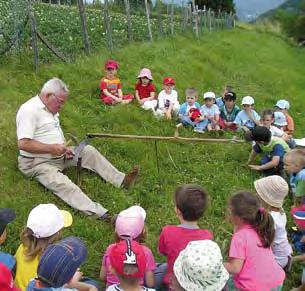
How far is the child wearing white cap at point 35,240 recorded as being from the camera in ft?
10.9

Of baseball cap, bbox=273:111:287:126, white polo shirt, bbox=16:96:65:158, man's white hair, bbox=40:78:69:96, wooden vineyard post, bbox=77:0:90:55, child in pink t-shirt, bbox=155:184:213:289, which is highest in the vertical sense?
wooden vineyard post, bbox=77:0:90:55

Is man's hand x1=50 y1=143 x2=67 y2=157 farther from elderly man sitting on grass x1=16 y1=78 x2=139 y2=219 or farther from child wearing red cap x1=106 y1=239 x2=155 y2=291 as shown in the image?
child wearing red cap x1=106 y1=239 x2=155 y2=291

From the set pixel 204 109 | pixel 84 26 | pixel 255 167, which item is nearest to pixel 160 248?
pixel 255 167

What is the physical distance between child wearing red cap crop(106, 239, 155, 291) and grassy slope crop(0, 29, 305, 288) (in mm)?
1365

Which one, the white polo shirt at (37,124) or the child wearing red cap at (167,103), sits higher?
the white polo shirt at (37,124)

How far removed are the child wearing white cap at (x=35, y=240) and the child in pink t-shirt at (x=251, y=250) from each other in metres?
1.26

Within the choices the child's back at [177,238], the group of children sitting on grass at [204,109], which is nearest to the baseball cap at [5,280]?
the child's back at [177,238]

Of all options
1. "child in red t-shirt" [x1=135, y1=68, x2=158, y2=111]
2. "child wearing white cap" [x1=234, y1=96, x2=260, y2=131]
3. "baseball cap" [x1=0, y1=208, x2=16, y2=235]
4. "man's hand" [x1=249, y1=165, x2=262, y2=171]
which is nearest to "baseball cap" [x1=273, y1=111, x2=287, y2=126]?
"child wearing white cap" [x1=234, y1=96, x2=260, y2=131]

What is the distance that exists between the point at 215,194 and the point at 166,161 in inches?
37.4

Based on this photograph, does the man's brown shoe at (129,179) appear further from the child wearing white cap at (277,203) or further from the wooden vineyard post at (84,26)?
the wooden vineyard post at (84,26)

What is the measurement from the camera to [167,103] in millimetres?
8125

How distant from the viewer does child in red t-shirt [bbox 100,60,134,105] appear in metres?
7.91

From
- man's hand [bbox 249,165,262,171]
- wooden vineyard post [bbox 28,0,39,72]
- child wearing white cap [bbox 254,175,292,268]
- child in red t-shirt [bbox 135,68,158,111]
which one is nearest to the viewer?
child wearing white cap [bbox 254,175,292,268]

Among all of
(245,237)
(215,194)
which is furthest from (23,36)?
(245,237)
